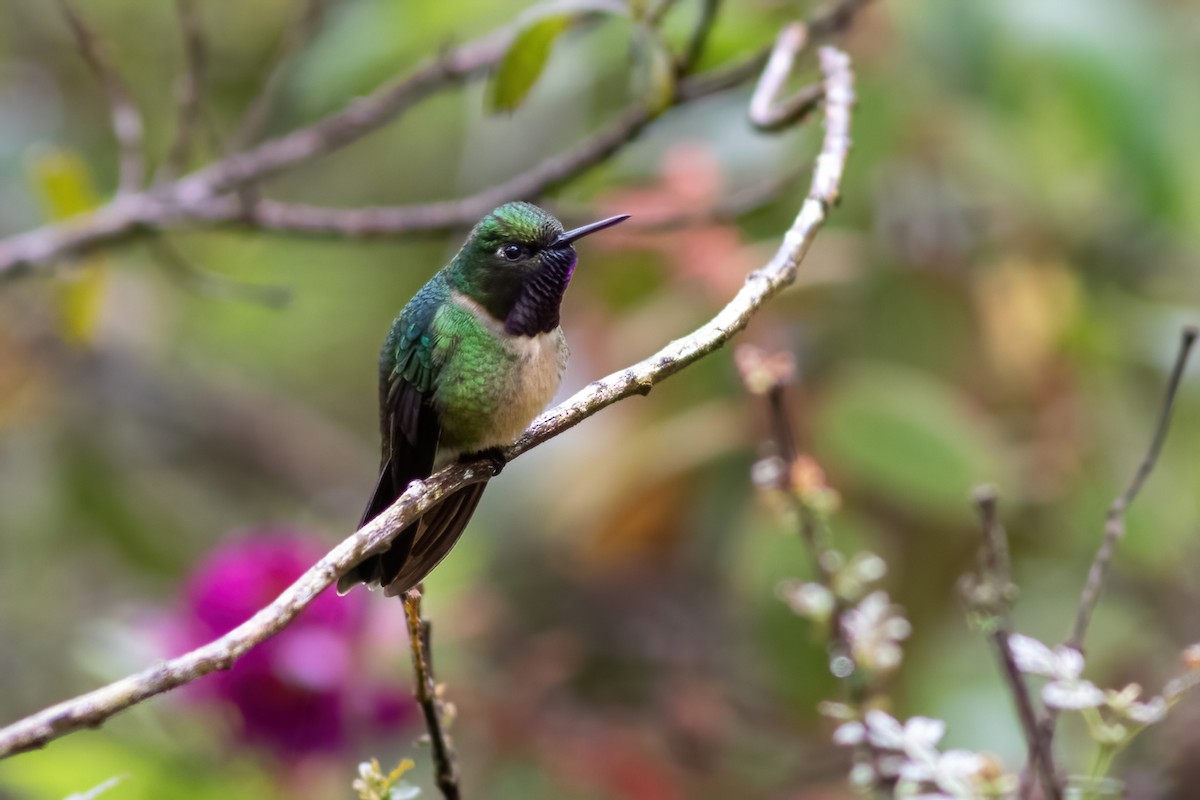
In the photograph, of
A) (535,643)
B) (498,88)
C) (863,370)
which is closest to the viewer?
(498,88)

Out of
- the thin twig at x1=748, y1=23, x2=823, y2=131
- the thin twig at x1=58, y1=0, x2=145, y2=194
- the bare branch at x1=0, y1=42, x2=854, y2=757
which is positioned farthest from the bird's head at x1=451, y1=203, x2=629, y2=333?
the thin twig at x1=58, y1=0, x2=145, y2=194

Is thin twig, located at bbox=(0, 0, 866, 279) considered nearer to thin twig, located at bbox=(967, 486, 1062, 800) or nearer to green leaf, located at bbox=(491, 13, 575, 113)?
green leaf, located at bbox=(491, 13, 575, 113)

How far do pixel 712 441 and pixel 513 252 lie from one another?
1.41 metres

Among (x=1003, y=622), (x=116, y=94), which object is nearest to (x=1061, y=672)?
(x=1003, y=622)

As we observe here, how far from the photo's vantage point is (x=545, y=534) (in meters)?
3.29

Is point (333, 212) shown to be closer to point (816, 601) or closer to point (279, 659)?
point (279, 659)

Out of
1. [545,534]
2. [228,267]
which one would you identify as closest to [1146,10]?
[545,534]

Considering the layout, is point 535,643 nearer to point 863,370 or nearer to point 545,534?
point 545,534

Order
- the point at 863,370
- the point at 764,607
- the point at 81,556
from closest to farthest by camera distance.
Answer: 1. the point at 764,607
2. the point at 863,370
3. the point at 81,556

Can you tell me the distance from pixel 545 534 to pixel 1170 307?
1.47 m

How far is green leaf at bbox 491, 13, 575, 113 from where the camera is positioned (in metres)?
1.81

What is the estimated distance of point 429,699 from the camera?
1.05 metres

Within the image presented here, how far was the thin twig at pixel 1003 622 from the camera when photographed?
1.15 metres

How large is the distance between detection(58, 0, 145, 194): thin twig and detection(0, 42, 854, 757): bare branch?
105 centimetres
